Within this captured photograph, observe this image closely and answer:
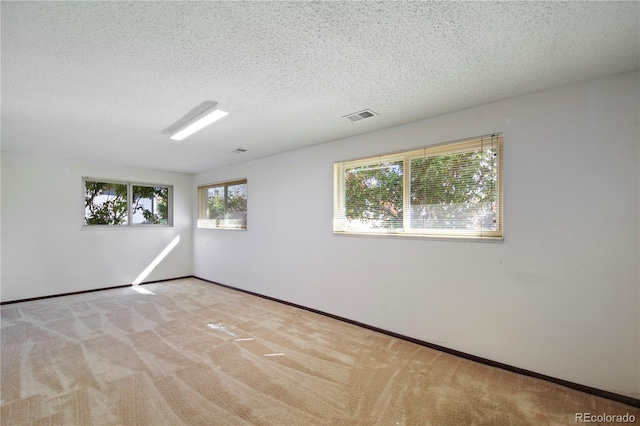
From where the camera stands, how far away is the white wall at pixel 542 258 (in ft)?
7.00

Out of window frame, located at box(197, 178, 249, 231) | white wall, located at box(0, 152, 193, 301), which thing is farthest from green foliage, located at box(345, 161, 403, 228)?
white wall, located at box(0, 152, 193, 301)

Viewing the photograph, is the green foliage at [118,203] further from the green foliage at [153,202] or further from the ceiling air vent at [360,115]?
the ceiling air vent at [360,115]

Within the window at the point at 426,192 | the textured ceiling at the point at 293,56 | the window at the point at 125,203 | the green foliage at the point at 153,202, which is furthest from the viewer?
the green foliage at the point at 153,202

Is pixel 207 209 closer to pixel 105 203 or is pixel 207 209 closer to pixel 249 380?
pixel 105 203

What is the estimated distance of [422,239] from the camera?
10.1 feet

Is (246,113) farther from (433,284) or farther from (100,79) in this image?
(433,284)

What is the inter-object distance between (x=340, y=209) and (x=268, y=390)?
2327 mm

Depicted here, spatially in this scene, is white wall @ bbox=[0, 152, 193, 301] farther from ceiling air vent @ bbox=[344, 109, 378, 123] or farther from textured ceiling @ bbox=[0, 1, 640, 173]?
ceiling air vent @ bbox=[344, 109, 378, 123]

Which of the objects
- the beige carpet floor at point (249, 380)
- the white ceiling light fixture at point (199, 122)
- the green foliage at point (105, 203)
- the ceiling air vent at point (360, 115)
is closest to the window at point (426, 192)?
the ceiling air vent at point (360, 115)

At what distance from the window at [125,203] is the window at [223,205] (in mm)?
749

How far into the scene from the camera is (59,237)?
5000 mm

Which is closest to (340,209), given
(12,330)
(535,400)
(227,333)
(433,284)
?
(433,284)

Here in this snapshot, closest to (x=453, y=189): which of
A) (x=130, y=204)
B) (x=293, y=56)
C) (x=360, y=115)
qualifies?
(x=360, y=115)

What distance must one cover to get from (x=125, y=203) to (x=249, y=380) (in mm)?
5172
